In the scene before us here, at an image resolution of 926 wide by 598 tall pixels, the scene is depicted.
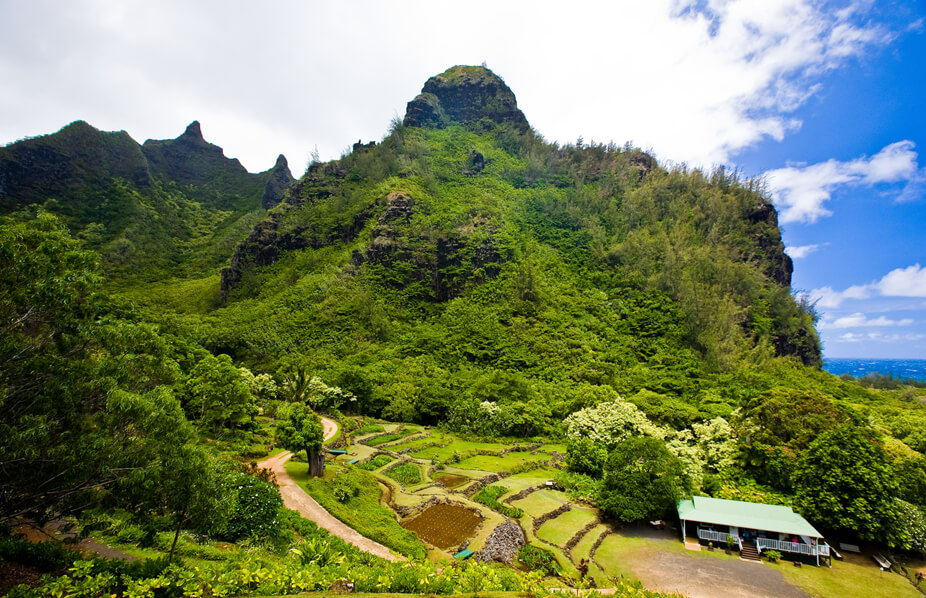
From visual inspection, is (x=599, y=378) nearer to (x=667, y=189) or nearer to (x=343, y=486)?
(x=343, y=486)

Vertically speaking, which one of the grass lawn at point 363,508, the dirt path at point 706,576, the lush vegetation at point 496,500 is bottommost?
the grass lawn at point 363,508

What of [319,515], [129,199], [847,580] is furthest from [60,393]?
[129,199]

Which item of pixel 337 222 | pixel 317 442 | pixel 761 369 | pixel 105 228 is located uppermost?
pixel 337 222

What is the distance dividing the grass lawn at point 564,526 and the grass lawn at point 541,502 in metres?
0.85

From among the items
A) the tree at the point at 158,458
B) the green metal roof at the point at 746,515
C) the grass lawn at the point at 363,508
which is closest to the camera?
the tree at the point at 158,458

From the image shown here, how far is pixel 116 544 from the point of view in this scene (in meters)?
12.6

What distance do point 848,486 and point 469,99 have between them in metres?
121

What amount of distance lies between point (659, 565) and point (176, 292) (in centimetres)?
9400

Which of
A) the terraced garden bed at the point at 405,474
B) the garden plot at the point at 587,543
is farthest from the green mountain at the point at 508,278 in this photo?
the garden plot at the point at 587,543

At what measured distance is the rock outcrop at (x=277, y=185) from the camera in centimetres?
12588

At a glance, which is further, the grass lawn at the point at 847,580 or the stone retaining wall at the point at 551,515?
the stone retaining wall at the point at 551,515

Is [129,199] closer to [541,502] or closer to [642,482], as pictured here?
[541,502]

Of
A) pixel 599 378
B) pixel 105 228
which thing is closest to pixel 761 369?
pixel 599 378

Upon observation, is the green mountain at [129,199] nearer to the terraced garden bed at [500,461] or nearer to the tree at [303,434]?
the tree at [303,434]
